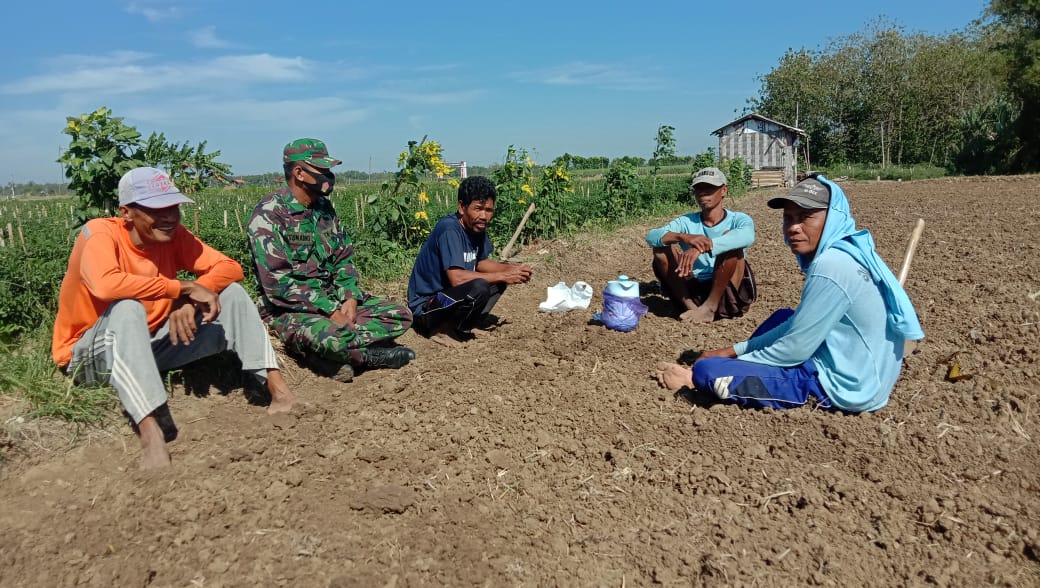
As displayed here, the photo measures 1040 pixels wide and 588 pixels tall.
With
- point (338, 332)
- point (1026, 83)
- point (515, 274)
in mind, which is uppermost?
point (1026, 83)

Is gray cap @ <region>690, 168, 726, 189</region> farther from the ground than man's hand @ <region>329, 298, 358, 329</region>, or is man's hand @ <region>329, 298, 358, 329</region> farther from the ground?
gray cap @ <region>690, 168, 726, 189</region>

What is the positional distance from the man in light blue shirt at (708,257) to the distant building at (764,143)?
22673mm

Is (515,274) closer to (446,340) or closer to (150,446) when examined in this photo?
(446,340)

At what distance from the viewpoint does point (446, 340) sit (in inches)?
194

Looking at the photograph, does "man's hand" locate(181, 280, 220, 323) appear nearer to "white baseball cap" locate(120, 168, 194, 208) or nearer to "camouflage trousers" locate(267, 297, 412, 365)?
"white baseball cap" locate(120, 168, 194, 208)

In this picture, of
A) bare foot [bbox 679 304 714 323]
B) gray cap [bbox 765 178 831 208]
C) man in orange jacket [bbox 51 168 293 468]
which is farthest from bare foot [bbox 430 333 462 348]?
gray cap [bbox 765 178 831 208]

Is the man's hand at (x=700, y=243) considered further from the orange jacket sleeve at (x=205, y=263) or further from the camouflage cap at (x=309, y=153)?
the orange jacket sleeve at (x=205, y=263)

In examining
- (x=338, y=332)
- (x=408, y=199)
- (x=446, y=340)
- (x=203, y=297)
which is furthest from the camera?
(x=408, y=199)

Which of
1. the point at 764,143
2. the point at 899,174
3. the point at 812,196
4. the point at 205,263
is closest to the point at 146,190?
the point at 205,263

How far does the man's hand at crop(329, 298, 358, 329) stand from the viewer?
4.14m

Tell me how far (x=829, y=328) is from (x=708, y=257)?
2367mm

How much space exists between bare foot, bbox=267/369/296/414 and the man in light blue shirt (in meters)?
2.85

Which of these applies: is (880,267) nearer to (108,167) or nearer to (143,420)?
(143,420)

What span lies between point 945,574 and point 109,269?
3515mm
